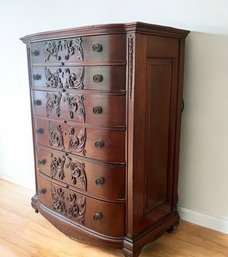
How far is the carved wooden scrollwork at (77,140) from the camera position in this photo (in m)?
1.79

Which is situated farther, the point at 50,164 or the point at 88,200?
the point at 50,164

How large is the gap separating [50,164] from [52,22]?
4.12 feet

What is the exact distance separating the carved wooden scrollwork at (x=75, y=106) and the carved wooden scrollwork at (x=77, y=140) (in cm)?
8

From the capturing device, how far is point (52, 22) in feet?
8.28

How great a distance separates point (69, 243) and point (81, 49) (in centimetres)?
126

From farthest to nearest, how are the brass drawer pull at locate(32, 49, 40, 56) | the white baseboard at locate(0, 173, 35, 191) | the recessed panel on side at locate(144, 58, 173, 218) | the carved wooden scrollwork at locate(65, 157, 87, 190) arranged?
the white baseboard at locate(0, 173, 35, 191) → the brass drawer pull at locate(32, 49, 40, 56) → the carved wooden scrollwork at locate(65, 157, 87, 190) → the recessed panel on side at locate(144, 58, 173, 218)

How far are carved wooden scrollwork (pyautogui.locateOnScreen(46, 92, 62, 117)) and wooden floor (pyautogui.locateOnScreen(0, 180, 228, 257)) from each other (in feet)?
2.83

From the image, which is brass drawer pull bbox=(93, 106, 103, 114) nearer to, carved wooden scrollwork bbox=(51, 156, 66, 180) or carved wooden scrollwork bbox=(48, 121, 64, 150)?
carved wooden scrollwork bbox=(48, 121, 64, 150)

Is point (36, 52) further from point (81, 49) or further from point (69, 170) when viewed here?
point (69, 170)

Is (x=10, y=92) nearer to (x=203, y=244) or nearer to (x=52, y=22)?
(x=52, y=22)

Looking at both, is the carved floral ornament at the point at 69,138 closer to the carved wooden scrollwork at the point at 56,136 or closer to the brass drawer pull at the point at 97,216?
the carved wooden scrollwork at the point at 56,136

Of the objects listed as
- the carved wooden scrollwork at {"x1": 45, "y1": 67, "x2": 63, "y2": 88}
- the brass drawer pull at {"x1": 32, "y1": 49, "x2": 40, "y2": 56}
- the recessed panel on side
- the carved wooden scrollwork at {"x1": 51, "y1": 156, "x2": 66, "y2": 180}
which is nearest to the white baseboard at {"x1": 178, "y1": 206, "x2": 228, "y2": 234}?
the recessed panel on side

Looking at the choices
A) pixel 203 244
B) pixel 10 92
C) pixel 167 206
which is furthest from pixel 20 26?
pixel 203 244

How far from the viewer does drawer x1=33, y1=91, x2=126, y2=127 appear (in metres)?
1.63
